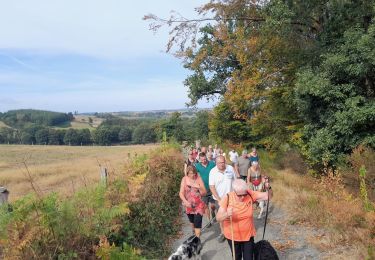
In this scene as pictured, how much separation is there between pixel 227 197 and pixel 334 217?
4.50m

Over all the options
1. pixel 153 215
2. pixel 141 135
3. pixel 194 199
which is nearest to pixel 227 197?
pixel 194 199

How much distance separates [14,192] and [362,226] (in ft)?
60.4

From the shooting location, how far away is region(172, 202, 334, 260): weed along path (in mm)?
8203

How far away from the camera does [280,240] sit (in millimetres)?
9281

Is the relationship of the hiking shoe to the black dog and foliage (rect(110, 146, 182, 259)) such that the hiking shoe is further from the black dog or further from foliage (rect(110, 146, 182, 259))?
the black dog

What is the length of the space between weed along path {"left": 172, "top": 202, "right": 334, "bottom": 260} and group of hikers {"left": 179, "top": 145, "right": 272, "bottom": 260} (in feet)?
1.15

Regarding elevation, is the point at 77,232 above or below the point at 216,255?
above

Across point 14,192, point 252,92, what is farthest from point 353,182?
point 14,192

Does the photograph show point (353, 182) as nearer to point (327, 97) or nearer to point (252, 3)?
point (327, 97)

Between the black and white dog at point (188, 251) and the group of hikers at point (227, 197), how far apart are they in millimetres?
551

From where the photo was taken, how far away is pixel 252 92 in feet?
57.6

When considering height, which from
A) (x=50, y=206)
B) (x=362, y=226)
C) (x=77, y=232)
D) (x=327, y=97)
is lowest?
(x=362, y=226)

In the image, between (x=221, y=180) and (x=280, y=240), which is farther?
(x=280, y=240)

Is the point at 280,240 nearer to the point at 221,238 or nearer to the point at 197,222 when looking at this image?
the point at 221,238
